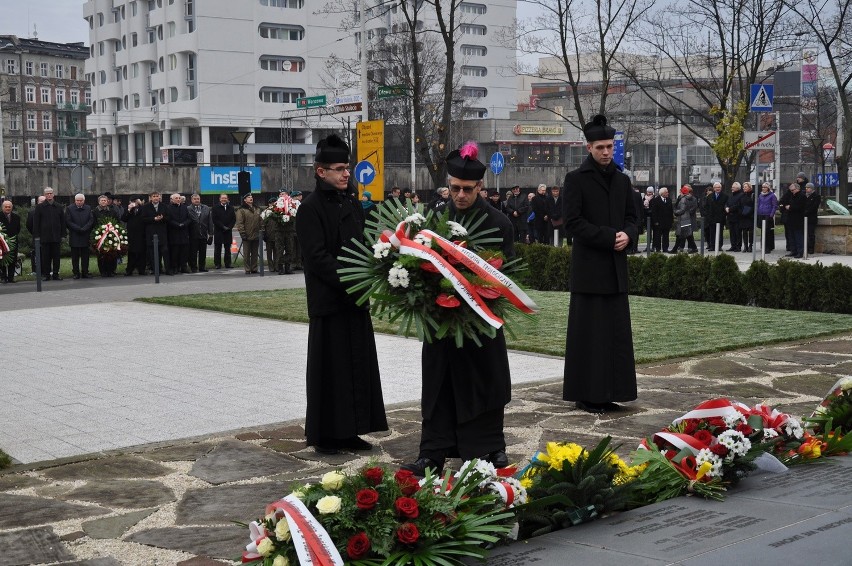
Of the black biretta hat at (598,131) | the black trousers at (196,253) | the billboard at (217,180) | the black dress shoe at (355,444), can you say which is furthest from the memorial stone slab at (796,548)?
the billboard at (217,180)

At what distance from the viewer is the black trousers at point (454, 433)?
23.6 feet

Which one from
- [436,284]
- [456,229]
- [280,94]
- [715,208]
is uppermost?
[280,94]

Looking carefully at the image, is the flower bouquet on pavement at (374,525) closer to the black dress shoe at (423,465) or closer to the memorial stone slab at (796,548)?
the memorial stone slab at (796,548)

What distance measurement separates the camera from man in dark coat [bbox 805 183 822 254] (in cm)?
2834

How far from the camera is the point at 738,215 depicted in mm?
30719

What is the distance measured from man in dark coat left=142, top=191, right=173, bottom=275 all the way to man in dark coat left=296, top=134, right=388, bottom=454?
62.4 ft

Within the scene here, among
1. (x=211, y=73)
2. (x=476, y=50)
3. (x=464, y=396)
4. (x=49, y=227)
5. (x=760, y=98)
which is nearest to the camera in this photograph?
(x=464, y=396)

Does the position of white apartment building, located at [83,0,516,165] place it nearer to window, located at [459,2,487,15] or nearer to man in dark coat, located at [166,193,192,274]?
window, located at [459,2,487,15]

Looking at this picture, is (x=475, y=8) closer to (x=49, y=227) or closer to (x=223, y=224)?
(x=223, y=224)

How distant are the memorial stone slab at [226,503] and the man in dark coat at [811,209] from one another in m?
23.9

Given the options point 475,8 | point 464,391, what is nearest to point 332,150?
point 464,391

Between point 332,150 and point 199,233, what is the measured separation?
21049 millimetres

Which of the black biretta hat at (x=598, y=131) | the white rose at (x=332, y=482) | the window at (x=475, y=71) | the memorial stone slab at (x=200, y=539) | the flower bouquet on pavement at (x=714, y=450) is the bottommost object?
the memorial stone slab at (x=200, y=539)

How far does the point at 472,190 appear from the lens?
23.7 feet
